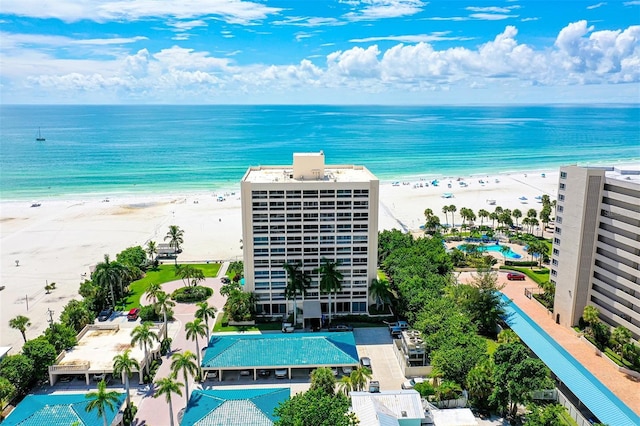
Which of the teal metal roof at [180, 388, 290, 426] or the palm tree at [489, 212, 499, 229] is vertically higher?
the palm tree at [489, 212, 499, 229]

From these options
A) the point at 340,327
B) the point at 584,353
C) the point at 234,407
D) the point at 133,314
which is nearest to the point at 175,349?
the point at 133,314

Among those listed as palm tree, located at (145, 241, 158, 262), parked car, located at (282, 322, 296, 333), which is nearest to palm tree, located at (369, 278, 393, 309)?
parked car, located at (282, 322, 296, 333)

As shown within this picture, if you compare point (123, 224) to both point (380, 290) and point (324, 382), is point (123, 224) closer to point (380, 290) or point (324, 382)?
point (380, 290)

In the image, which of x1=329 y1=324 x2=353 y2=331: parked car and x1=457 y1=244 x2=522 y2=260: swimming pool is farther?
x1=457 y1=244 x2=522 y2=260: swimming pool

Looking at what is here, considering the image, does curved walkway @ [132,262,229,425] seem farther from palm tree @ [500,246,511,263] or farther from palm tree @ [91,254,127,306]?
palm tree @ [500,246,511,263]

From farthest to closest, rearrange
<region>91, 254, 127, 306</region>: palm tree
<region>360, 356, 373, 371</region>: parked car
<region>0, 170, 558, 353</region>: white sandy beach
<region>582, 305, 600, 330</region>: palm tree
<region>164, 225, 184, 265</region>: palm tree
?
<region>164, 225, 184, 265</region>: palm tree, <region>0, 170, 558, 353</region>: white sandy beach, <region>91, 254, 127, 306</region>: palm tree, <region>582, 305, 600, 330</region>: palm tree, <region>360, 356, 373, 371</region>: parked car

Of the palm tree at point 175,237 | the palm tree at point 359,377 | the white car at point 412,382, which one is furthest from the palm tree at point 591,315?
the palm tree at point 175,237

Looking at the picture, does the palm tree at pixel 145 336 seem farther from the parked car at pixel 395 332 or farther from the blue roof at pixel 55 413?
the parked car at pixel 395 332

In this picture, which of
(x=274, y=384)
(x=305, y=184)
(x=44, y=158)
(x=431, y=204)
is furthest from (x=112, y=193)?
(x=274, y=384)
